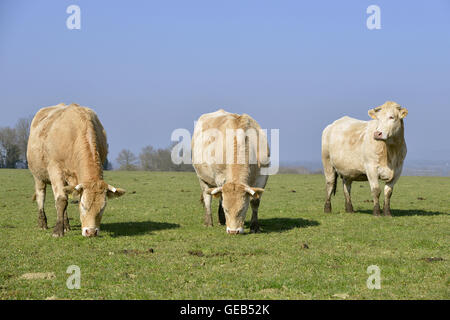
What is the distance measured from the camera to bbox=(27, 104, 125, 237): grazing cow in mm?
11547

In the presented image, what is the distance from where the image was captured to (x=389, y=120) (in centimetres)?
1511

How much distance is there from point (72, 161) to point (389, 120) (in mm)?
9090

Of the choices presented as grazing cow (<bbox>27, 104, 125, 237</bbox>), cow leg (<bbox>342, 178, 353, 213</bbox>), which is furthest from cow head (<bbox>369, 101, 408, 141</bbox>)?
grazing cow (<bbox>27, 104, 125, 237</bbox>)

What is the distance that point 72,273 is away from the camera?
27.3 feet

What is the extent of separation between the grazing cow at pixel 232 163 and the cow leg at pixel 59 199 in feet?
11.3

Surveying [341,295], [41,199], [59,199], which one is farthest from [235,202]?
[41,199]

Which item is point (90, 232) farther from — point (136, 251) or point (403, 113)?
point (403, 113)

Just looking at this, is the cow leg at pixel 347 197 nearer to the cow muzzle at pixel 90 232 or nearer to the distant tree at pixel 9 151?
the cow muzzle at pixel 90 232

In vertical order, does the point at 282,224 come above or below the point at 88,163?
below

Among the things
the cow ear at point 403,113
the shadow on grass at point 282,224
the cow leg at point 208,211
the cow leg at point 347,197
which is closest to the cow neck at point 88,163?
the cow leg at point 208,211

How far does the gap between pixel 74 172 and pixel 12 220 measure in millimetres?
4570

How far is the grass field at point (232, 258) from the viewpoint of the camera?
7242 mm
